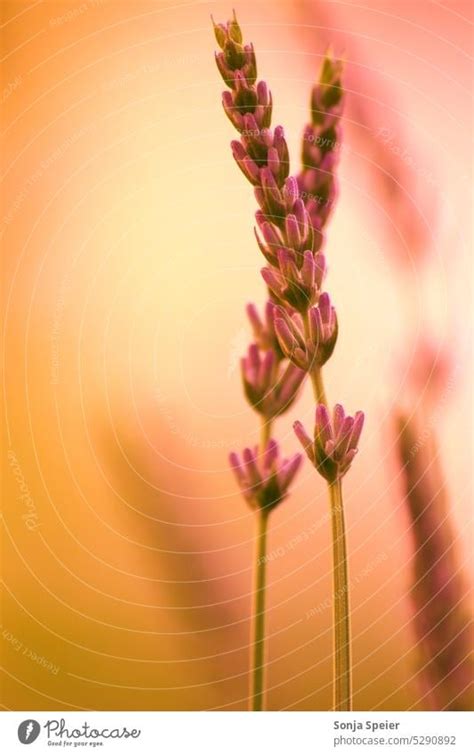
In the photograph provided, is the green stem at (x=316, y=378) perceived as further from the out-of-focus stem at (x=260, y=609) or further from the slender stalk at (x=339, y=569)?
the out-of-focus stem at (x=260, y=609)

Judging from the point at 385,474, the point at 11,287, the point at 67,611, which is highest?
the point at 11,287

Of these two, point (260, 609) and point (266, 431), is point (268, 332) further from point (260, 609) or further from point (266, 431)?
point (260, 609)

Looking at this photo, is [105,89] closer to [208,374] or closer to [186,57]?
[186,57]

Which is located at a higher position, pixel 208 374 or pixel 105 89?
pixel 105 89
